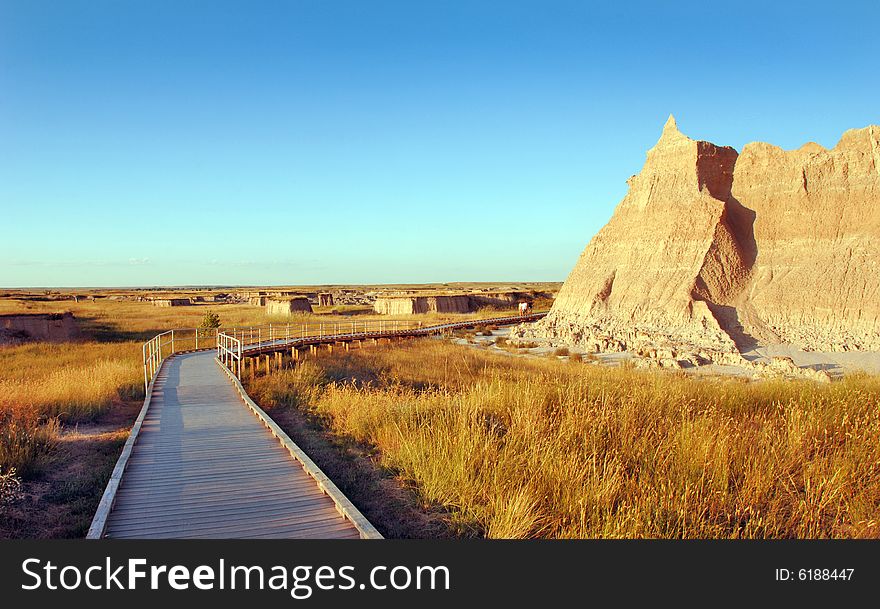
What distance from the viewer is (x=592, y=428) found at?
22.0 ft

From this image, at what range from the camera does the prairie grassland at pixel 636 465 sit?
4980 millimetres

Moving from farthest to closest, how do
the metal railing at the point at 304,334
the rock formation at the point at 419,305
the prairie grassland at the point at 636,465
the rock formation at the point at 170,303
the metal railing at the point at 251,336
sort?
1. the rock formation at the point at 170,303
2. the rock formation at the point at 419,305
3. the metal railing at the point at 304,334
4. the metal railing at the point at 251,336
5. the prairie grassland at the point at 636,465

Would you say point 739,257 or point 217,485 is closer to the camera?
point 217,485

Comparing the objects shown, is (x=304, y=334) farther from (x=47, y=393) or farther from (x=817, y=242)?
(x=817, y=242)

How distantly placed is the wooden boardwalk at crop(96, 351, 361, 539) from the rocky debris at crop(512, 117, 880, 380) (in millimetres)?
16032

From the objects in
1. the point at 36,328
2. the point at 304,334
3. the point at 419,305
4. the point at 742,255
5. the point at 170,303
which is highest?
the point at 742,255

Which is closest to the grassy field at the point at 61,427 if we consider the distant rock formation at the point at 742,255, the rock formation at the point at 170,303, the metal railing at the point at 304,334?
the metal railing at the point at 304,334

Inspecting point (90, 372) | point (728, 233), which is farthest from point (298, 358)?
point (728, 233)

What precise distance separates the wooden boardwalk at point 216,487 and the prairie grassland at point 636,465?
4.55 ft

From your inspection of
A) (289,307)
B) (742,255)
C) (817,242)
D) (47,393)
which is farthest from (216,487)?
(289,307)

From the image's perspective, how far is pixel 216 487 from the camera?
641cm

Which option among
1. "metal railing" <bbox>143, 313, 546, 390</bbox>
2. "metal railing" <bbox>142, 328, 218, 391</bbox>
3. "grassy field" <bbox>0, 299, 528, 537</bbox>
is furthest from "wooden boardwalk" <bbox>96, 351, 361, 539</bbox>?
"metal railing" <bbox>142, 328, 218, 391</bbox>

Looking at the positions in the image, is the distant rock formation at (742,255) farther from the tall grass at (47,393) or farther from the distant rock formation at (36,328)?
the distant rock formation at (36,328)

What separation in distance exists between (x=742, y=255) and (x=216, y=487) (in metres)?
26.3
